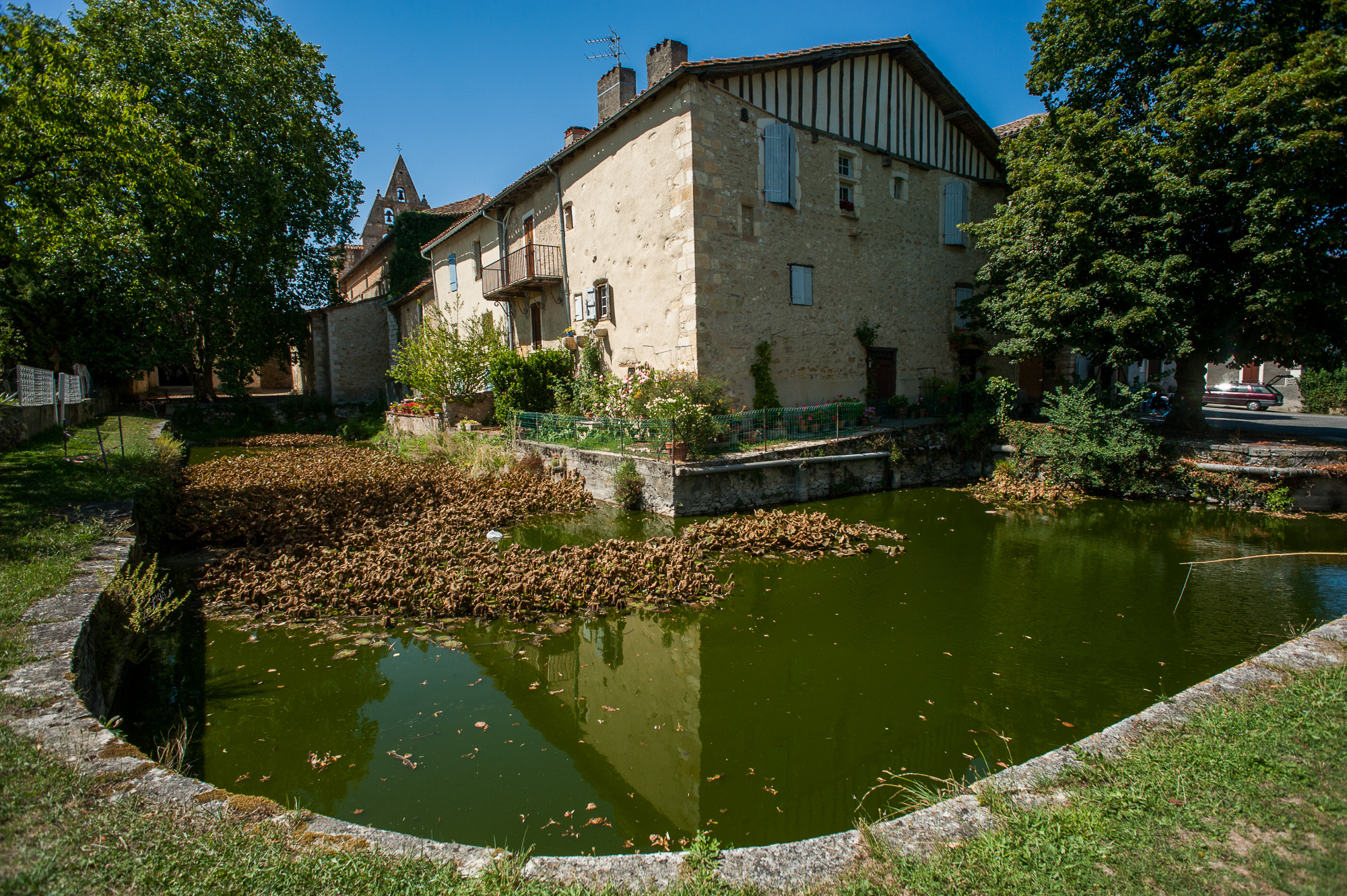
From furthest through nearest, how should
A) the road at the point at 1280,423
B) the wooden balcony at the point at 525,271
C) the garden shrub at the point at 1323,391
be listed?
the garden shrub at the point at 1323,391, the wooden balcony at the point at 525,271, the road at the point at 1280,423

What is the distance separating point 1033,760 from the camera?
10.1ft

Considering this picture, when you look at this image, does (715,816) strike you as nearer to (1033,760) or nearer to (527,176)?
(1033,760)

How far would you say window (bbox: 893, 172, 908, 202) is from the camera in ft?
55.6

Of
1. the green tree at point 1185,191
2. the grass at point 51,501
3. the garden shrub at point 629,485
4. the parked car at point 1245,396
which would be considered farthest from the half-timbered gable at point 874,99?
the parked car at point 1245,396

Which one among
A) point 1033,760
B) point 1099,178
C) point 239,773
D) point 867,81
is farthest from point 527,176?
point 1033,760

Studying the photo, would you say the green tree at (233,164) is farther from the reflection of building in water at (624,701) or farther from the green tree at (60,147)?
the reflection of building in water at (624,701)

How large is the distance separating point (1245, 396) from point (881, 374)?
19087 millimetres

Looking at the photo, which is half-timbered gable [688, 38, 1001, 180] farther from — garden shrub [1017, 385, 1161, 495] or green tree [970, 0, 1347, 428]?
garden shrub [1017, 385, 1161, 495]

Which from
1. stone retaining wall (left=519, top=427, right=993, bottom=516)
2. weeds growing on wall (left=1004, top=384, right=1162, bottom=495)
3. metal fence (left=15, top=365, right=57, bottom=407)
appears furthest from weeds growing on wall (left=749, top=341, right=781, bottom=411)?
metal fence (left=15, top=365, right=57, bottom=407)

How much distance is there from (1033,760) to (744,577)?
4.75 m

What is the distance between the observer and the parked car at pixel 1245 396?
24.9 meters

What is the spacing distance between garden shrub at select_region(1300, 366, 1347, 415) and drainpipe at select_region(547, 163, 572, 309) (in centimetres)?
2704

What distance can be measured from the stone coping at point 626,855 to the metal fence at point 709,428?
7952mm

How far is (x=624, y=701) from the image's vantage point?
194 inches
